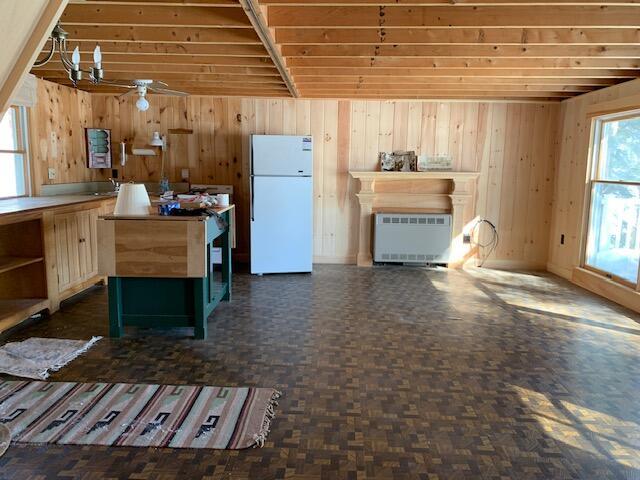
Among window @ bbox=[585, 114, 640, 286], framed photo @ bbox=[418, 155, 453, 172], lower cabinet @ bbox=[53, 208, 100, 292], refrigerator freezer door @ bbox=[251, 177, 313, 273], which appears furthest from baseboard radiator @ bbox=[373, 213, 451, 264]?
lower cabinet @ bbox=[53, 208, 100, 292]

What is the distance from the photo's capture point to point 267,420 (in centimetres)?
243

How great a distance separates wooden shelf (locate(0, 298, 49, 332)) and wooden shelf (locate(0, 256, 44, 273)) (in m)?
0.30

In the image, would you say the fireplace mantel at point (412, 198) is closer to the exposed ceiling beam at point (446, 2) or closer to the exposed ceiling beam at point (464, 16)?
the exposed ceiling beam at point (464, 16)

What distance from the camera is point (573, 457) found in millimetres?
2182

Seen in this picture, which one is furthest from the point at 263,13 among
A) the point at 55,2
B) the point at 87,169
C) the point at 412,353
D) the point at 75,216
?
the point at 87,169

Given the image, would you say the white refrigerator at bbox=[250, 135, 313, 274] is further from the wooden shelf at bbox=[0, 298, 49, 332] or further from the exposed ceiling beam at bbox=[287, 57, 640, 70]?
the wooden shelf at bbox=[0, 298, 49, 332]

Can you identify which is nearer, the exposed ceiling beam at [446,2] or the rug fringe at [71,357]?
the exposed ceiling beam at [446,2]

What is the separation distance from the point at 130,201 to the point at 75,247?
1.37 metres

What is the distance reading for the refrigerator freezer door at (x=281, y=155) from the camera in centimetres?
544

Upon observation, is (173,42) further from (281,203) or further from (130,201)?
(281,203)

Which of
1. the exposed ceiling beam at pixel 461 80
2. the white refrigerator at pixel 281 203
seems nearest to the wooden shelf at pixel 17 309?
the white refrigerator at pixel 281 203

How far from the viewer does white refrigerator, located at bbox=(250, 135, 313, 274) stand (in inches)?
215

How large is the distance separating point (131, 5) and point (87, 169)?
330 cm

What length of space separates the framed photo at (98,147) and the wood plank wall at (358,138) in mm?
167
